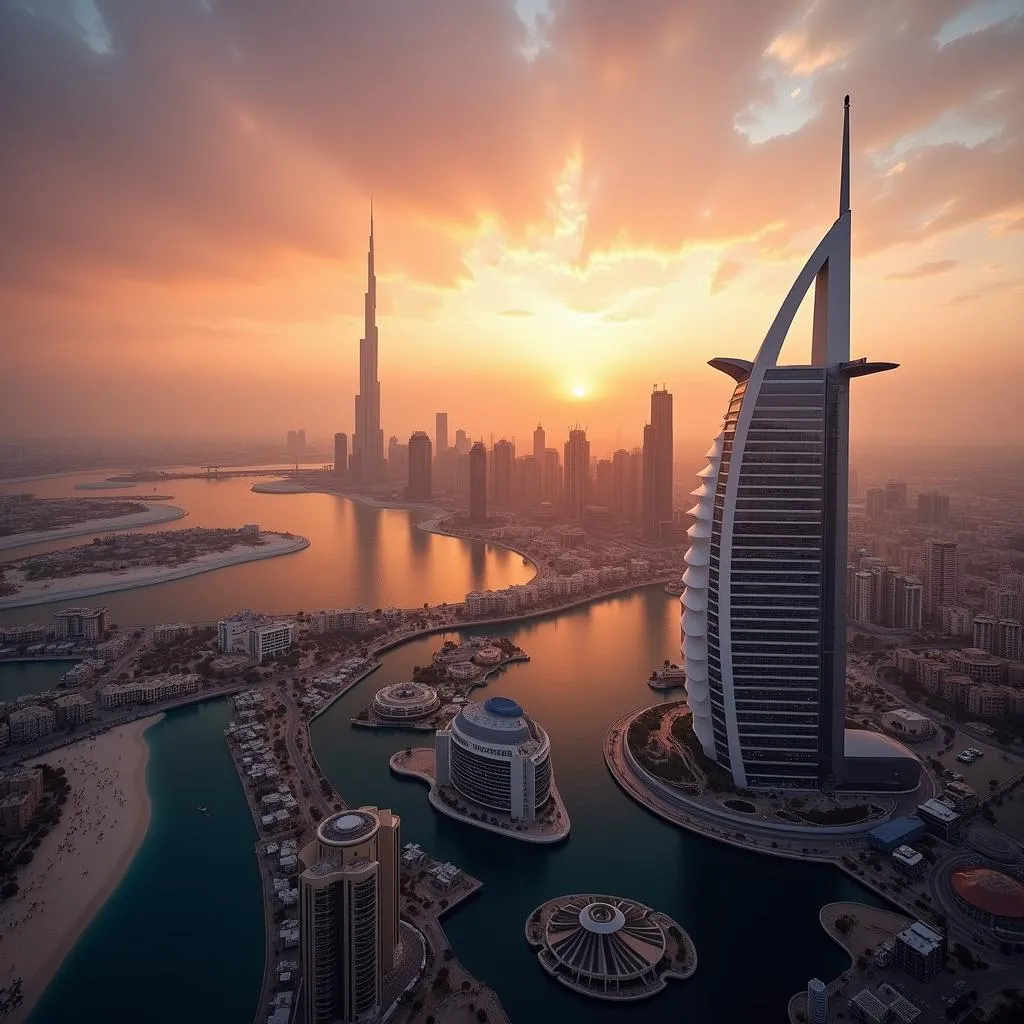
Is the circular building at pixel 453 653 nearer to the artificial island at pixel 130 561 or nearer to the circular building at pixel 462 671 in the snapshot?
the circular building at pixel 462 671

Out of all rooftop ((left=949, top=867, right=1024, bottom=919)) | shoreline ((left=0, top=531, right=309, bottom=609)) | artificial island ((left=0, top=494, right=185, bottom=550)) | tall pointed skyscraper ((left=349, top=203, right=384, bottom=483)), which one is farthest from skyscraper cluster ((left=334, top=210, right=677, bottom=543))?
rooftop ((left=949, top=867, right=1024, bottom=919))

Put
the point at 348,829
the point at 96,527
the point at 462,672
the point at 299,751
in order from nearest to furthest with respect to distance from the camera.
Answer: the point at 348,829 → the point at 299,751 → the point at 462,672 → the point at 96,527

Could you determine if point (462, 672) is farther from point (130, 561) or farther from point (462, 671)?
point (130, 561)

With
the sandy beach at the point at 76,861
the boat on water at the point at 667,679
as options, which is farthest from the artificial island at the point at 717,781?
the boat on water at the point at 667,679

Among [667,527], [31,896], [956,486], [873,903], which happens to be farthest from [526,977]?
[956,486]

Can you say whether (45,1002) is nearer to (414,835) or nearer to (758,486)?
(414,835)

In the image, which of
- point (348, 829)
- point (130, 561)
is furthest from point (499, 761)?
point (130, 561)
